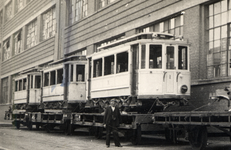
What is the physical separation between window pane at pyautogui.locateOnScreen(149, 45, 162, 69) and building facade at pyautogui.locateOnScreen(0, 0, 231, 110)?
1.22 meters

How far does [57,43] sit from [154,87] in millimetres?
18169

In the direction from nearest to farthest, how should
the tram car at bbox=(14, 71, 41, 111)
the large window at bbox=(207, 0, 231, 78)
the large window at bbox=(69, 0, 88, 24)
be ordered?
the large window at bbox=(207, 0, 231, 78) < the tram car at bbox=(14, 71, 41, 111) < the large window at bbox=(69, 0, 88, 24)

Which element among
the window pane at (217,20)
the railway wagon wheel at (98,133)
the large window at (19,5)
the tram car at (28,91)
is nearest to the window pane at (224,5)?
the window pane at (217,20)

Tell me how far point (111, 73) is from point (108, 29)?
8901 mm

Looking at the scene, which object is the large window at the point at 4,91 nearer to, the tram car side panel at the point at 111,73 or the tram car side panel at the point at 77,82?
the tram car side panel at the point at 77,82

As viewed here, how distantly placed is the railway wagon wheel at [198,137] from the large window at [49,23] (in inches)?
864

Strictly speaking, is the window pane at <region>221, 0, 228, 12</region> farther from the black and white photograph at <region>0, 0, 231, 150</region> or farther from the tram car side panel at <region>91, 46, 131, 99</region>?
the tram car side panel at <region>91, 46, 131, 99</region>

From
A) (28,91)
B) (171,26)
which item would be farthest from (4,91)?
(171,26)

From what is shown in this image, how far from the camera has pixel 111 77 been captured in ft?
52.0

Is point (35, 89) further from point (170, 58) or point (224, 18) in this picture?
point (224, 18)

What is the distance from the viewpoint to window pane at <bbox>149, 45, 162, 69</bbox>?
14.4 meters

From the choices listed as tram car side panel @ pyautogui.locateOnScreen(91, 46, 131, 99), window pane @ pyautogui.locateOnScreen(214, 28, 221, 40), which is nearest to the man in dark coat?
tram car side panel @ pyautogui.locateOnScreen(91, 46, 131, 99)

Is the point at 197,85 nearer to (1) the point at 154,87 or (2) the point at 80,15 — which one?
(1) the point at 154,87

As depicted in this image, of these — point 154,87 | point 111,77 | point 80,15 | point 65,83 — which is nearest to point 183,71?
point 154,87
